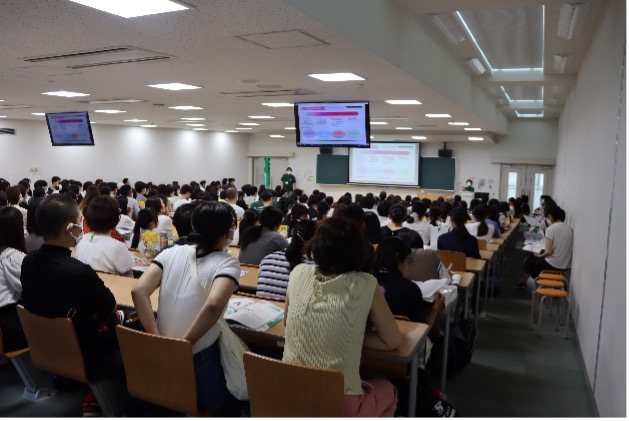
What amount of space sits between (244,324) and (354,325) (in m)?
0.79

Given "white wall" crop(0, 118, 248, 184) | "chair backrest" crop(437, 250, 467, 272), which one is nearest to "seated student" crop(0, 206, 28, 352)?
"chair backrest" crop(437, 250, 467, 272)

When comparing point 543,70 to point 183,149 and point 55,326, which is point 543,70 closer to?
point 55,326

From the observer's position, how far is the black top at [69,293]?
2488 millimetres

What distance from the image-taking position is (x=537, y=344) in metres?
4.75

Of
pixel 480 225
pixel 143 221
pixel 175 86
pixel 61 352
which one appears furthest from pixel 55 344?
pixel 480 225

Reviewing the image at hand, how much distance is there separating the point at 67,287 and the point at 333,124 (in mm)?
4363

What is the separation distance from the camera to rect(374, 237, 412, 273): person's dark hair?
2.93m

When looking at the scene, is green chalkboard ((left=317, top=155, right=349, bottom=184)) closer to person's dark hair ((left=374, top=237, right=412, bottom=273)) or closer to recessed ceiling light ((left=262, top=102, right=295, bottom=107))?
recessed ceiling light ((left=262, top=102, right=295, bottom=107))

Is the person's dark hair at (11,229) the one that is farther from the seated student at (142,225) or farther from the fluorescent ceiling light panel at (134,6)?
the seated student at (142,225)

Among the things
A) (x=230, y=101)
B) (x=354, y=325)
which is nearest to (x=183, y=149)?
(x=230, y=101)

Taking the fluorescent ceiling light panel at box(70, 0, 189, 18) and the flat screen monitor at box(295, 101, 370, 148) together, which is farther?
the flat screen monitor at box(295, 101, 370, 148)

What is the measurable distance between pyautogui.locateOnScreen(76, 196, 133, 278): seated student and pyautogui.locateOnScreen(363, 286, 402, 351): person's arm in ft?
7.21

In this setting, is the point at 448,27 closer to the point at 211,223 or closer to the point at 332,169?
the point at 211,223

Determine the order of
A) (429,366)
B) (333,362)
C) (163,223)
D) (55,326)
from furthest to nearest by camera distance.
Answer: (163,223) → (429,366) → (55,326) → (333,362)
